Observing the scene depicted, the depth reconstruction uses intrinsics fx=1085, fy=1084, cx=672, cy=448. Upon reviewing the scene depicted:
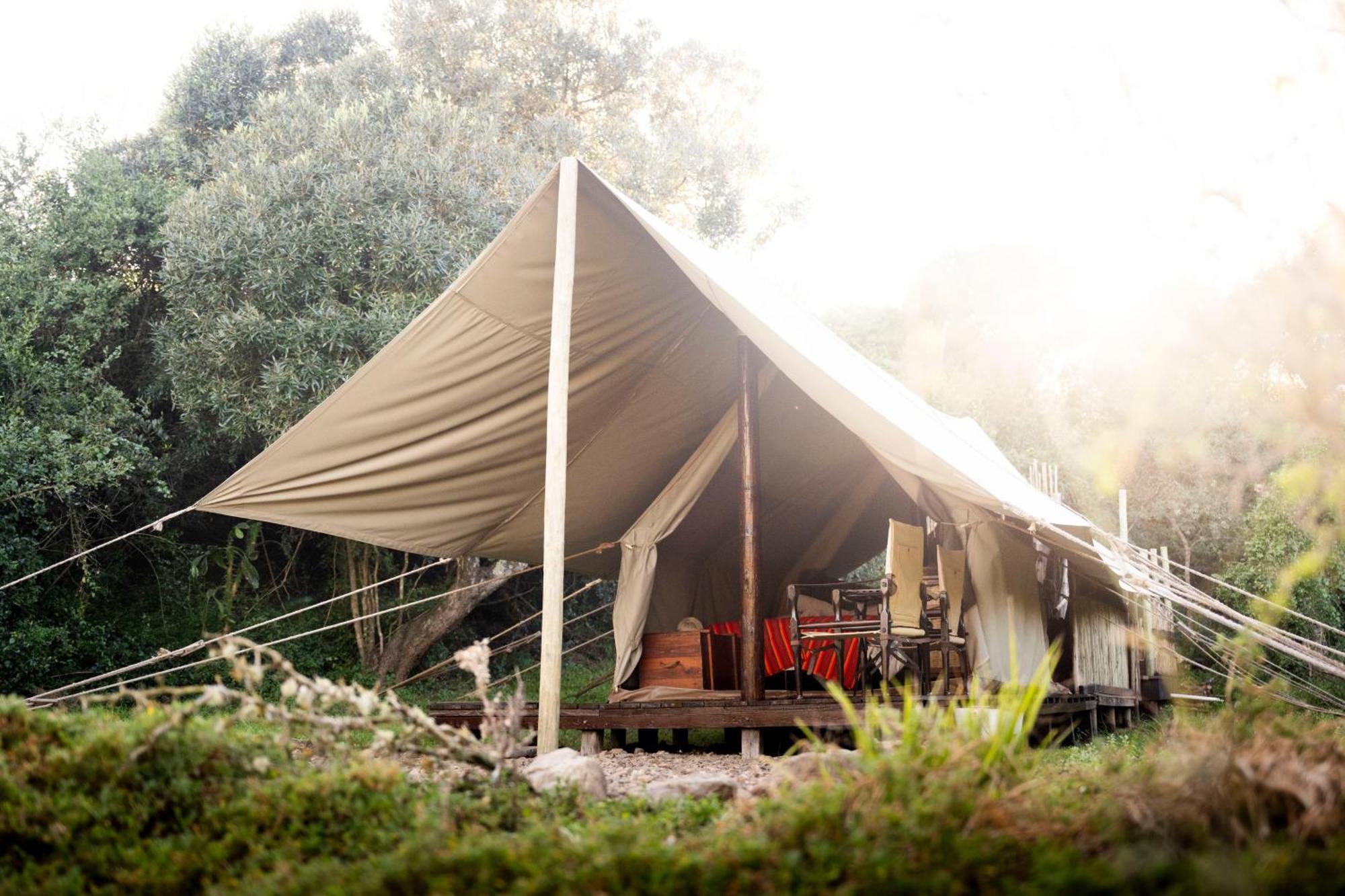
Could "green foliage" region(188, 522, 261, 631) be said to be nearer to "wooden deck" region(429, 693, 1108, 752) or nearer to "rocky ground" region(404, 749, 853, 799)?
"wooden deck" region(429, 693, 1108, 752)

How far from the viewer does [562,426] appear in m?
4.14

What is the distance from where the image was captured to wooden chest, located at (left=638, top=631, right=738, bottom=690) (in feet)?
20.5

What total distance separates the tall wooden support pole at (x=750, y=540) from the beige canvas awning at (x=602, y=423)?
1.04ft

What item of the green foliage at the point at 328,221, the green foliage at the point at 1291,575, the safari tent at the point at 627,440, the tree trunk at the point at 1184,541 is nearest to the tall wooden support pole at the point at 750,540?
the safari tent at the point at 627,440

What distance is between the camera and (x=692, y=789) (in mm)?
2951

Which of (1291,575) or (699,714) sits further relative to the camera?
(1291,575)

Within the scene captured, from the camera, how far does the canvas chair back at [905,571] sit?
194 inches

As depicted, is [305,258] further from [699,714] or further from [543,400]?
[699,714]

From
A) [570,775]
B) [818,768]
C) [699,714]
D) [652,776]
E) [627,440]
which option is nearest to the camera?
[818,768]

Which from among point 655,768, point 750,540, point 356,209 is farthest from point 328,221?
point 655,768

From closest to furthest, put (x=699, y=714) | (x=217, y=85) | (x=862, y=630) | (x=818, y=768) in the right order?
1. (x=818, y=768)
2. (x=862, y=630)
3. (x=699, y=714)
4. (x=217, y=85)

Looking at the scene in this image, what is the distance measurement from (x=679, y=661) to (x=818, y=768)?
3.71 metres

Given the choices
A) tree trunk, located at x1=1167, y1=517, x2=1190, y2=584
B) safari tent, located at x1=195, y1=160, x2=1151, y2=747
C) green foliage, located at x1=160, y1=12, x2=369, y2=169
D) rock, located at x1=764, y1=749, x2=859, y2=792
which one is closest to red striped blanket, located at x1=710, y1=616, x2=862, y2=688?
safari tent, located at x1=195, y1=160, x2=1151, y2=747

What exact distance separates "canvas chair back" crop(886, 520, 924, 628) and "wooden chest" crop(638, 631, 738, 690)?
5.04ft
